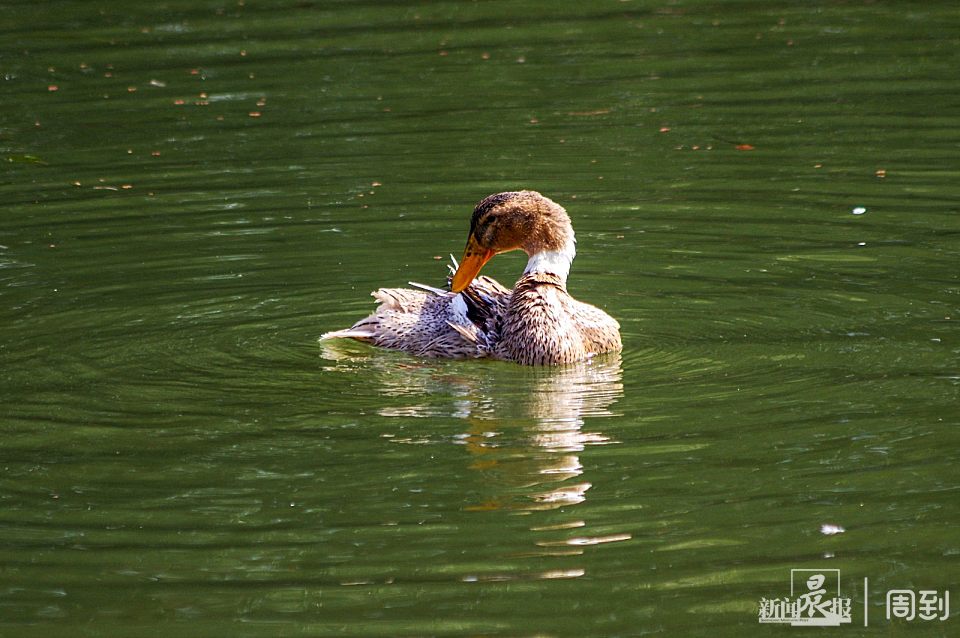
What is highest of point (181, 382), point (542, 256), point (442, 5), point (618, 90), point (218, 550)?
point (442, 5)

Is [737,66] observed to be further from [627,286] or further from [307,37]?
[627,286]

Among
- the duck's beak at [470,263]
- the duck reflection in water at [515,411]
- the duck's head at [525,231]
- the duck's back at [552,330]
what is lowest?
the duck reflection in water at [515,411]

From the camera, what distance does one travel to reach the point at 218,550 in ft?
23.7

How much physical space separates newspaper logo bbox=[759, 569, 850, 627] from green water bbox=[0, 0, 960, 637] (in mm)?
72

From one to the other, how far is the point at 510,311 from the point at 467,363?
1.47ft

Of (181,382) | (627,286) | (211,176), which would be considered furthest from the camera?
(211,176)

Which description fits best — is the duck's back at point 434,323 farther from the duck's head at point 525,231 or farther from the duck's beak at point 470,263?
the duck's head at point 525,231

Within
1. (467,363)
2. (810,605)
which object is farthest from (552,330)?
(810,605)

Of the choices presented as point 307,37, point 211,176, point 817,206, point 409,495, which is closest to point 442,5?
point 307,37

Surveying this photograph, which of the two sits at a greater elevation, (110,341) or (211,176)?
(211,176)

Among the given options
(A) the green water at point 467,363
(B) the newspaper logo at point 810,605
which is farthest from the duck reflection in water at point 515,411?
(B) the newspaper logo at point 810,605

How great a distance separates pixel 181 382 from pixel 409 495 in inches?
97.0

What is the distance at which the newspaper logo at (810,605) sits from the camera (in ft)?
21.3

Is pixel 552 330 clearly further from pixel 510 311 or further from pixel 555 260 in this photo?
pixel 555 260
